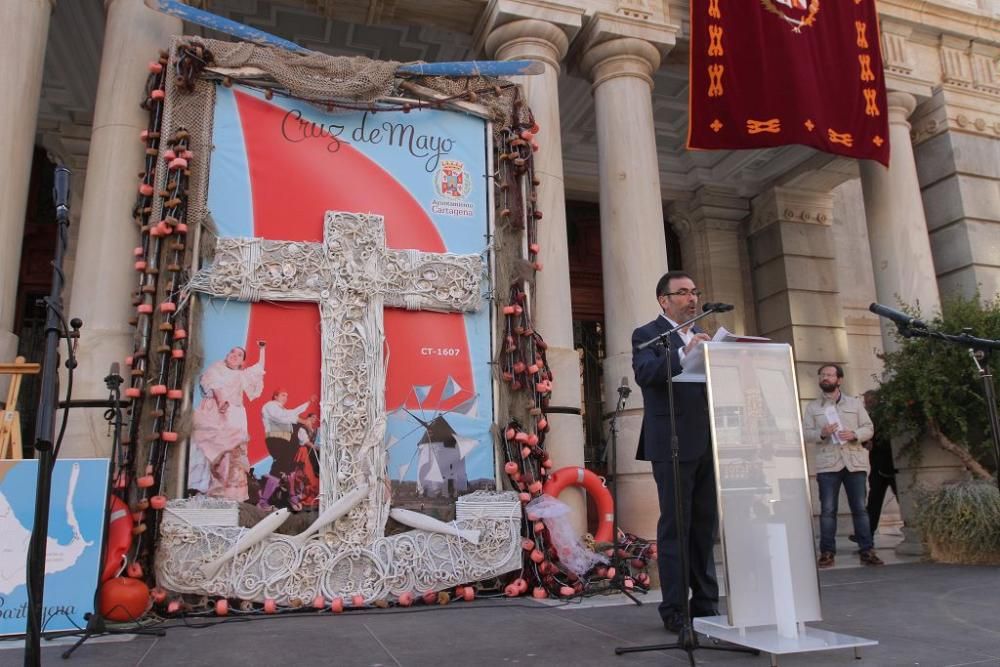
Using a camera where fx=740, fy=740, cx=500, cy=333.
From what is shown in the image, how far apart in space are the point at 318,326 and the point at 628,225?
361cm

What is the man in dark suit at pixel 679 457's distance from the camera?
4012mm

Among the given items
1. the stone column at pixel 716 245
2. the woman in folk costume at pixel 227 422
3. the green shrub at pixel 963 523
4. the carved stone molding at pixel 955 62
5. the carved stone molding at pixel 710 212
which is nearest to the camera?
the woman in folk costume at pixel 227 422

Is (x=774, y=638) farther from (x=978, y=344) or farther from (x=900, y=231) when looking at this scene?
(x=900, y=231)

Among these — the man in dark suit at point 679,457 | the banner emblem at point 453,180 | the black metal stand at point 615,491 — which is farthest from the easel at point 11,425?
the black metal stand at point 615,491

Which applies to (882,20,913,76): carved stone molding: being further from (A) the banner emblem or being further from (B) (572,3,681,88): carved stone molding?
(A) the banner emblem

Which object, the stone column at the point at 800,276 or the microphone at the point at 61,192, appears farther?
the stone column at the point at 800,276

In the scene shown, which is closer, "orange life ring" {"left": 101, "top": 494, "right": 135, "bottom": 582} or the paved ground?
the paved ground

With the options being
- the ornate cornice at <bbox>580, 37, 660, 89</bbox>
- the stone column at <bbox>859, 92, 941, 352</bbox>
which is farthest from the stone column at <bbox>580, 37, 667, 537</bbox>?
the stone column at <bbox>859, 92, 941, 352</bbox>

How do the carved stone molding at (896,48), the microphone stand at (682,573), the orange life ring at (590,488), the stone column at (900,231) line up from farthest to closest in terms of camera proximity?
the carved stone molding at (896,48) → the stone column at (900,231) → the orange life ring at (590,488) → the microphone stand at (682,573)

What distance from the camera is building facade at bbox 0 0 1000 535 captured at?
20.6ft

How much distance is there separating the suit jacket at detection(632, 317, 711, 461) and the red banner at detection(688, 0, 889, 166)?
191 inches

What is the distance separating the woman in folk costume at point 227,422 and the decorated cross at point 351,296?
1.81 ft

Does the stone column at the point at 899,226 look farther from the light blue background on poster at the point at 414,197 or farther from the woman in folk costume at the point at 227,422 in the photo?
the woman in folk costume at the point at 227,422

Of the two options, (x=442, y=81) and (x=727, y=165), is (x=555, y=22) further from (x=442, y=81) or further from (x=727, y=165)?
(x=727, y=165)
